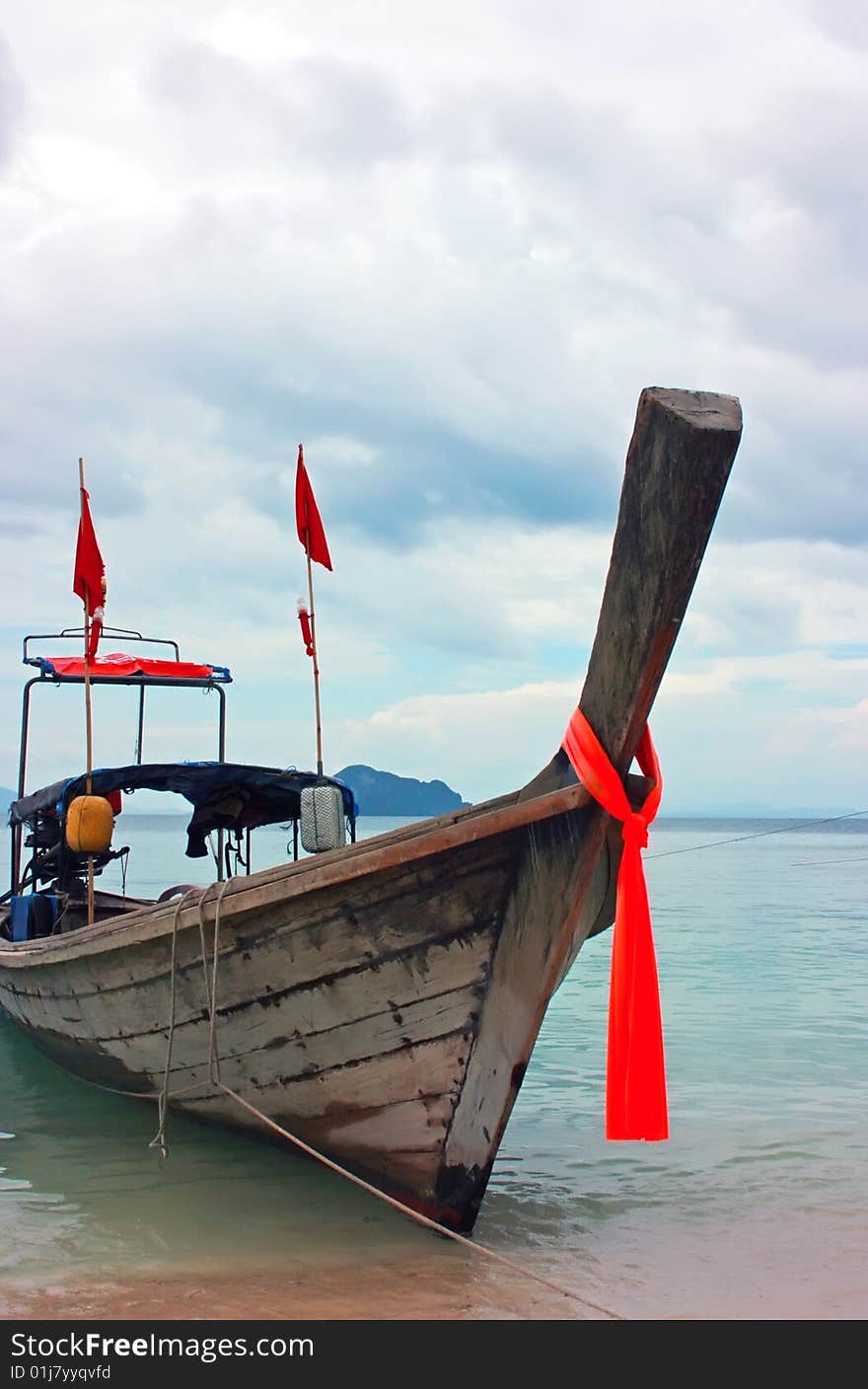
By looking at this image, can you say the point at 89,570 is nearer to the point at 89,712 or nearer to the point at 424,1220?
the point at 89,712

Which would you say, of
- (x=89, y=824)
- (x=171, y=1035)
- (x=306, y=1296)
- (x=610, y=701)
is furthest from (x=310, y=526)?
(x=306, y=1296)

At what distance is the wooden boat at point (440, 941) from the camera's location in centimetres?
388

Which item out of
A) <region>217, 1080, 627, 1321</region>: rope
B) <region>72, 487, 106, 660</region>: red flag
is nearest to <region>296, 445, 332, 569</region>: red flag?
<region>72, 487, 106, 660</region>: red flag

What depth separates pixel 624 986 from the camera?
4371 mm

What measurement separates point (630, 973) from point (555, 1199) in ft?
7.44

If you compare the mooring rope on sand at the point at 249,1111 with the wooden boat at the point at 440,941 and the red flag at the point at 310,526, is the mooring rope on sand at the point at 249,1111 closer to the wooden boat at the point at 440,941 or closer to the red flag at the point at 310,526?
the wooden boat at the point at 440,941

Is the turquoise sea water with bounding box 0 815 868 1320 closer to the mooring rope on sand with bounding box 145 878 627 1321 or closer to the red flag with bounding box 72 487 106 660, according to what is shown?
the mooring rope on sand with bounding box 145 878 627 1321

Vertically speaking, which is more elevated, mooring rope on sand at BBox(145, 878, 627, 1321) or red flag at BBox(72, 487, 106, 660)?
red flag at BBox(72, 487, 106, 660)

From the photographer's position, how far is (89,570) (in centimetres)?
769

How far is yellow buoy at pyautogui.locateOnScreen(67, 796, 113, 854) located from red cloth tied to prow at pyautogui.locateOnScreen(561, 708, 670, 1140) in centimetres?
420

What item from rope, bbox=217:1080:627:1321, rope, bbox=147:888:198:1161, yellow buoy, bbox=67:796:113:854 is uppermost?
yellow buoy, bbox=67:796:113:854

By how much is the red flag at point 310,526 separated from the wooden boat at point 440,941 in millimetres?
2948

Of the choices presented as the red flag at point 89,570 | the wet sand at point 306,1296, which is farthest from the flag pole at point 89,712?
the wet sand at point 306,1296

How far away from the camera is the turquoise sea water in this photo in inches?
190
